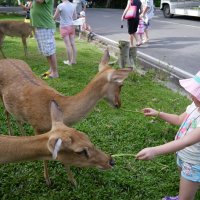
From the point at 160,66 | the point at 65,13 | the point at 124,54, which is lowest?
the point at 160,66

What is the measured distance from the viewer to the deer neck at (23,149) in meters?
3.00

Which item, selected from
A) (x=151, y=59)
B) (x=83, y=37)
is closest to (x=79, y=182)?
(x=151, y=59)

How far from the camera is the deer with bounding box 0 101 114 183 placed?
9.52ft

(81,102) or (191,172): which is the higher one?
(81,102)

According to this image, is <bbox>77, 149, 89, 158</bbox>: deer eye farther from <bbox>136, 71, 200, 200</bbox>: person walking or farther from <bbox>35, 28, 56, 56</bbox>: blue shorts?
<bbox>35, 28, 56, 56</bbox>: blue shorts

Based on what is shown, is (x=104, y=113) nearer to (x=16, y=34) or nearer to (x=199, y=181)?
(x=199, y=181)

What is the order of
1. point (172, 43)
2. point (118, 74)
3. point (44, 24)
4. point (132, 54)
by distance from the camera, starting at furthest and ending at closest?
point (172, 43)
point (132, 54)
point (44, 24)
point (118, 74)

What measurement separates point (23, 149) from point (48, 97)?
3.39 ft

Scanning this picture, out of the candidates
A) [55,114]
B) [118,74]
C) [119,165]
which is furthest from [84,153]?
[119,165]

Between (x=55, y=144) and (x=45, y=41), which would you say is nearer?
(x=55, y=144)

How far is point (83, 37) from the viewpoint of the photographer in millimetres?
14023

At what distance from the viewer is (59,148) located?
2791 mm

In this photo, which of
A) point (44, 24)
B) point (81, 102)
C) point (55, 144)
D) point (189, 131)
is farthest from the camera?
point (44, 24)

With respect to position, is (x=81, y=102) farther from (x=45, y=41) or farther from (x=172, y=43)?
(x=172, y=43)
